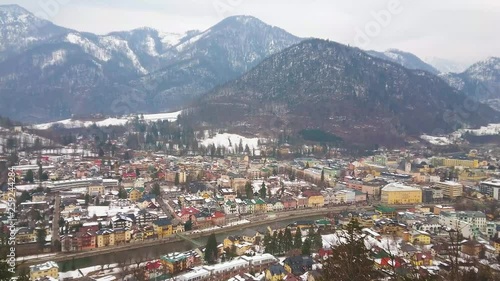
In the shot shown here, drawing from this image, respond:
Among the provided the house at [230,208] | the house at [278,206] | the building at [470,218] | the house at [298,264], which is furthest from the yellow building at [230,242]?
the building at [470,218]

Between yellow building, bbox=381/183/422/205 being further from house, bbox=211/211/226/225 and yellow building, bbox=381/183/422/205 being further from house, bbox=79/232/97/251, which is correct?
house, bbox=79/232/97/251

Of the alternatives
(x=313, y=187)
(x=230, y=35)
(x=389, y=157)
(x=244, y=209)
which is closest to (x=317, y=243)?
(x=244, y=209)

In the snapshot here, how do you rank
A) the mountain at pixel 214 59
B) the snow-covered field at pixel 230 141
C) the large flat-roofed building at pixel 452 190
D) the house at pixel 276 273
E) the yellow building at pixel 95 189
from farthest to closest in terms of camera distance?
the mountain at pixel 214 59 → the snow-covered field at pixel 230 141 → the large flat-roofed building at pixel 452 190 → the yellow building at pixel 95 189 → the house at pixel 276 273

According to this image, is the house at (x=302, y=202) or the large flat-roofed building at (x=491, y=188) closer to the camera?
the house at (x=302, y=202)

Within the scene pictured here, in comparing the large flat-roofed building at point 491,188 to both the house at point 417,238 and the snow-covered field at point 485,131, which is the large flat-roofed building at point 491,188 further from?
the snow-covered field at point 485,131

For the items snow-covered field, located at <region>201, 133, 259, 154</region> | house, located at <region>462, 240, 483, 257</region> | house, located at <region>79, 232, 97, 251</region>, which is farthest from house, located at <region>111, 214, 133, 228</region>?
snow-covered field, located at <region>201, 133, 259, 154</region>

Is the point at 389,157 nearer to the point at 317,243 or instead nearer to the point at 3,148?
the point at 317,243
